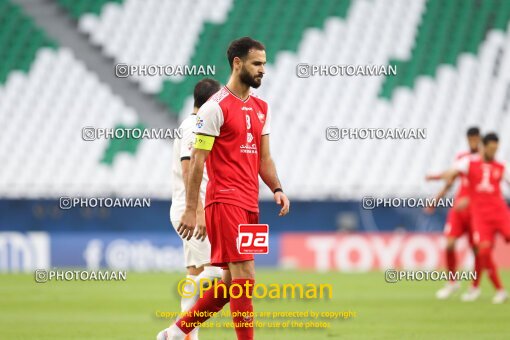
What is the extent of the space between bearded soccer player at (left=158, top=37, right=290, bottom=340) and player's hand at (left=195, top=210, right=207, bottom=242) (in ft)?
0.52

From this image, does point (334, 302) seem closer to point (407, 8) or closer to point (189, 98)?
point (189, 98)

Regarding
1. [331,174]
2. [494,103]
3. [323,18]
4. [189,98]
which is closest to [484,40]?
[494,103]

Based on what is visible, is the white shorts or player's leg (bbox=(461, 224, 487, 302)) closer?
the white shorts

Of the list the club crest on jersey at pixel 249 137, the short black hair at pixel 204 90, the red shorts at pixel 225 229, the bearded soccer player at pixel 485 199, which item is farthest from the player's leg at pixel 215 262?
the bearded soccer player at pixel 485 199

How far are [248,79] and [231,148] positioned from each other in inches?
20.6

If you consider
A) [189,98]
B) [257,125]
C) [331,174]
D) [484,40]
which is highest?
[484,40]

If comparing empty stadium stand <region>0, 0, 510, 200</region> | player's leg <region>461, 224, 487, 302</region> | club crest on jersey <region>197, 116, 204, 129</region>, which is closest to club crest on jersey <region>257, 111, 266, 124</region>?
club crest on jersey <region>197, 116, 204, 129</region>

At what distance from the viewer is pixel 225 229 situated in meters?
7.00

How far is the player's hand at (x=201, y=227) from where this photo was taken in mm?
7363

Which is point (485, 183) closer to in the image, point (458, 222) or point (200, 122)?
point (458, 222)

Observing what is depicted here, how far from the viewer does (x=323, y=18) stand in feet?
89.1

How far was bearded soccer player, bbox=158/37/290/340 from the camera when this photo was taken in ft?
22.9

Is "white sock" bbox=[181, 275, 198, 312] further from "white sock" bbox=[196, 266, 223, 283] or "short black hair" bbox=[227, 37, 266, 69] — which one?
"short black hair" bbox=[227, 37, 266, 69]

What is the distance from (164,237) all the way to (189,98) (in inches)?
207
